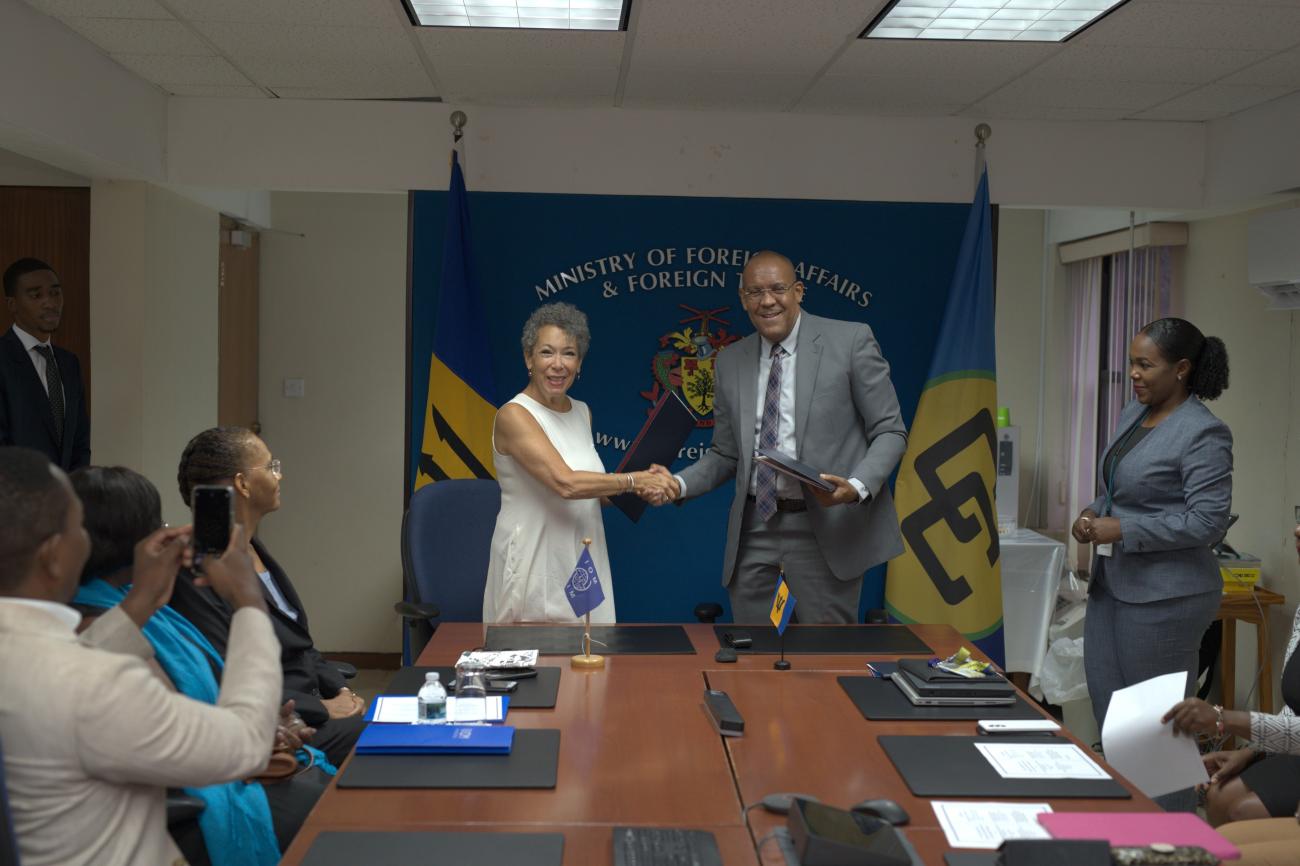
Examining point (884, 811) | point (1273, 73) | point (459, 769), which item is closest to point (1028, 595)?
point (1273, 73)

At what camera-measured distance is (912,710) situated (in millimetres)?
2498

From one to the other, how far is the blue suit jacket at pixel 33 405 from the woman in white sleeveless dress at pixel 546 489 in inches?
70.0

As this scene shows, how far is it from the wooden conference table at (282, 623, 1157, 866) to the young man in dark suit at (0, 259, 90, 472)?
7.37 feet

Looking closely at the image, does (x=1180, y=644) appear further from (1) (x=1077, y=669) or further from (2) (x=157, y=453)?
(2) (x=157, y=453)

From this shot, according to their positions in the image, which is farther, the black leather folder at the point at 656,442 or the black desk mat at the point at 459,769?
the black leather folder at the point at 656,442

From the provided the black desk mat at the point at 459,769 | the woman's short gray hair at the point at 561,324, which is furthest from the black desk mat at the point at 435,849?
the woman's short gray hair at the point at 561,324

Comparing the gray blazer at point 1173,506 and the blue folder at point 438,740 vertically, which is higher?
the gray blazer at point 1173,506

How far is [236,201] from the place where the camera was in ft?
18.0

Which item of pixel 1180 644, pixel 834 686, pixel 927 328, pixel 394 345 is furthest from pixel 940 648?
pixel 394 345

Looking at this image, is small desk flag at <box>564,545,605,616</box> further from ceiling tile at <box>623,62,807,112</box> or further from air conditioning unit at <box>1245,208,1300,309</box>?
air conditioning unit at <box>1245,208,1300,309</box>

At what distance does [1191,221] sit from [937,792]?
425 cm

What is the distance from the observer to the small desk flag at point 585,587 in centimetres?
287

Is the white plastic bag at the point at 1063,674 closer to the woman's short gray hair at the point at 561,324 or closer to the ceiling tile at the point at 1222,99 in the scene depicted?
the ceiling tile at the point at 1222,99

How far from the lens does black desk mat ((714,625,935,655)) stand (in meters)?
3.03
